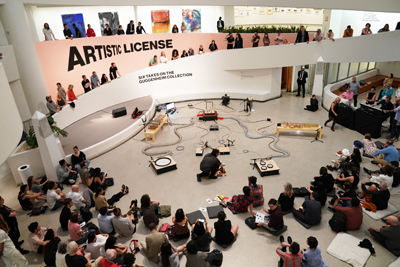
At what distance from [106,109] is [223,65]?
7037 millimetres

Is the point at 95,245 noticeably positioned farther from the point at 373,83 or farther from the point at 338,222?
the point at 373,83

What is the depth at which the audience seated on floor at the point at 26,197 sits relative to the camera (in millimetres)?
7133

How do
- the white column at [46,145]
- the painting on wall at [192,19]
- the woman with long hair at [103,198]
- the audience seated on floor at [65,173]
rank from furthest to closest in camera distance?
the painting on wall at [192,19] < the audience seated on floor at [65,173] < the white column at [46,145] < the woman with long hair at [103,198]

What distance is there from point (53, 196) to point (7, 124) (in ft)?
10.2

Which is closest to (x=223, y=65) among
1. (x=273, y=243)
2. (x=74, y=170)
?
(x=74, y=170)

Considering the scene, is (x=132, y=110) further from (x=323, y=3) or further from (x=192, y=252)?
(x=323, y=3)

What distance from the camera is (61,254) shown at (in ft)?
16.4

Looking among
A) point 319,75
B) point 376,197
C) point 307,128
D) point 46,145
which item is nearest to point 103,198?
point 46,145

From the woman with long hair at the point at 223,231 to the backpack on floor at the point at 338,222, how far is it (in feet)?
7.68

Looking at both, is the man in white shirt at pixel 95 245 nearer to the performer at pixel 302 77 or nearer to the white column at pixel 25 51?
the white column at pixel 25 51

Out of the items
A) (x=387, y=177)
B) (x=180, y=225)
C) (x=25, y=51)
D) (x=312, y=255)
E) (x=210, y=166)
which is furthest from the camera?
(x=25, y=51)

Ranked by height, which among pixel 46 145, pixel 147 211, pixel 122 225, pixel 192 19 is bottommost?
pixel 122 225

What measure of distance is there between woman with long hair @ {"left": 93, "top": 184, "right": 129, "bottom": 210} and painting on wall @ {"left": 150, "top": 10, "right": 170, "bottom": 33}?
13.8 meters

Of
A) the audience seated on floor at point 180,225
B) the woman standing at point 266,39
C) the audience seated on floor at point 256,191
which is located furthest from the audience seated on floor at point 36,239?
the woman standing at point 266,39
